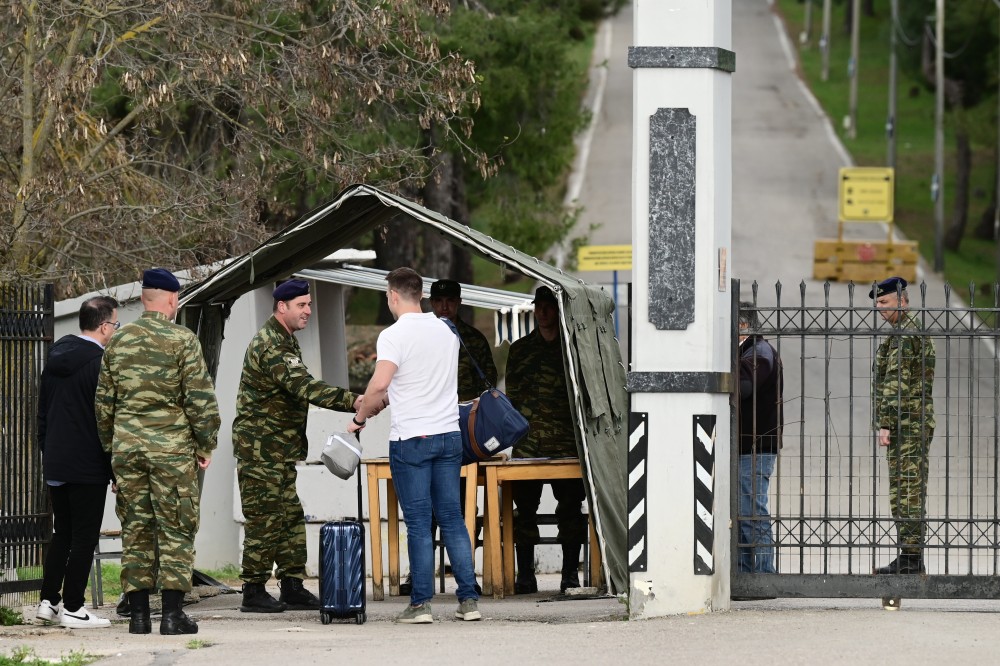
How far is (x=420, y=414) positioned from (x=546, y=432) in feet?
7.52

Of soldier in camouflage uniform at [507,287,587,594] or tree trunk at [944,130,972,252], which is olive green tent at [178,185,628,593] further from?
tree trunk at [944,130,972,252]

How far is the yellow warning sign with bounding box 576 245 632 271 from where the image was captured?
72.3 feet

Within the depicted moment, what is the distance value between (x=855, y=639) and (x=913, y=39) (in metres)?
48.3

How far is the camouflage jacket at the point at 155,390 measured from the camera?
28.0 ft

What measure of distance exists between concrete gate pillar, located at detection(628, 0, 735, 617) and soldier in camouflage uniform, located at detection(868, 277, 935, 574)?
1.07 meters

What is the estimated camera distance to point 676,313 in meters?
8.92

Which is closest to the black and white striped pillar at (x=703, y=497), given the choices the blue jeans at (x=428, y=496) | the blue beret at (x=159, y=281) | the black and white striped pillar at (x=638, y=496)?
the black and white striped pillar at (x=638, y=496)

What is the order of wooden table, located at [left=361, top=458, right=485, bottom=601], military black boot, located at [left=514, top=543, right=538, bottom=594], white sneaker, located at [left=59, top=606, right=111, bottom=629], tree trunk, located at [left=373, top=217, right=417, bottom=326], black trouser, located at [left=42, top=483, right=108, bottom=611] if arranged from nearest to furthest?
1. black trouser, located at [left=42, top=483, right=108, bottom=611]
2. white sneaker, located at [left=59, top=606, right=111, bottom=629]
3. wooden table, located at [left=361, top=458, right=485, bottom=601]
4. military black boot, located at [left=514, top=543, right=538, bottom=594]
5. tree trunk, located at [left=373, top=217, right=417, bottom=326]

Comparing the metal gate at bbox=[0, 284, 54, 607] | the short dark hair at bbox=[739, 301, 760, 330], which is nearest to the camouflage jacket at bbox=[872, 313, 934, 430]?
the short dark hair at bbox=[739, 301, 760, 330]

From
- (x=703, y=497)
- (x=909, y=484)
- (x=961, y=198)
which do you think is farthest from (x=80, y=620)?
(x=961, y=198)

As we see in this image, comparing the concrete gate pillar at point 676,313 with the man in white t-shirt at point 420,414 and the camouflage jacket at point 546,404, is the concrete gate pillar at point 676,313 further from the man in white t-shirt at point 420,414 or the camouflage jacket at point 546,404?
the camouflage jacket at point 546,404

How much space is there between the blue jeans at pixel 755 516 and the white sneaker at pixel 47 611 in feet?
13.0

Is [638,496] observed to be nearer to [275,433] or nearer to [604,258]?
[275,433]

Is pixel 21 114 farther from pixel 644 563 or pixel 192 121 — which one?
pixel 644 563
